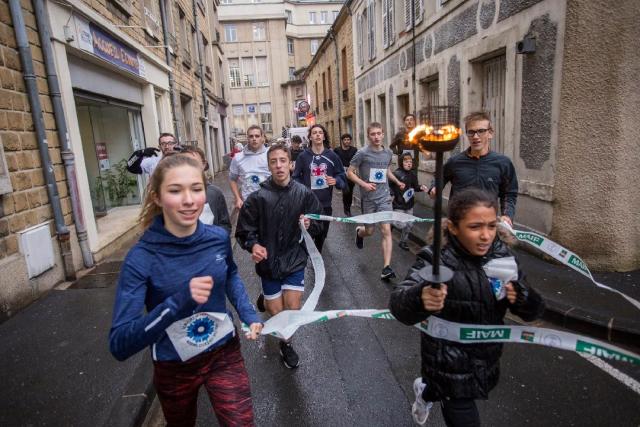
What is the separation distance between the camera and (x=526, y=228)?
21.1ft

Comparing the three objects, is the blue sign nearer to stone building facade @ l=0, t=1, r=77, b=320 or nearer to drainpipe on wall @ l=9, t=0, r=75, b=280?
stone building facade @ l=0, t=1, r=77, b=320

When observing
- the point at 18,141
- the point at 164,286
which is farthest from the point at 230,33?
the point at 164,286

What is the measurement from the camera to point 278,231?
3.43 m

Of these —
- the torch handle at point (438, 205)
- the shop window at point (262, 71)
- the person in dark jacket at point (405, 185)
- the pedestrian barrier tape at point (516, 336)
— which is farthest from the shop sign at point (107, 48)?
the shop window at point (262, 71)

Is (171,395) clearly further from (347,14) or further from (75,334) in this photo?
(347,14)

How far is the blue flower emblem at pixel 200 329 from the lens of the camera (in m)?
1.95

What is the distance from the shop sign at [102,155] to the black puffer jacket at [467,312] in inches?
350

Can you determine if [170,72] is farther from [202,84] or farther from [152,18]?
[202,84]

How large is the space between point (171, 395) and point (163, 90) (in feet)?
37.8

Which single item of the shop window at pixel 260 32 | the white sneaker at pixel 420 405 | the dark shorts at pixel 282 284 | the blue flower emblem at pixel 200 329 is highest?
the shop window at pixel 260 32

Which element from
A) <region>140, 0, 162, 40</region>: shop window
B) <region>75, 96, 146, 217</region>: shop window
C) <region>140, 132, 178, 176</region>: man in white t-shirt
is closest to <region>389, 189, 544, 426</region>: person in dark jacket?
<region>140, 132, 178, 176</region>: man in white t-shirt

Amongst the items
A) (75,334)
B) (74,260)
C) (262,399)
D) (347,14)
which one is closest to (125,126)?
(74,260)

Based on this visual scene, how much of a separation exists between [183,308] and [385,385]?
6.91 ft

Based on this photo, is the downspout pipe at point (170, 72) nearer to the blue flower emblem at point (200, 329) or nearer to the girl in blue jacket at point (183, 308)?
the girl in blue jacket at point (183, 308)
